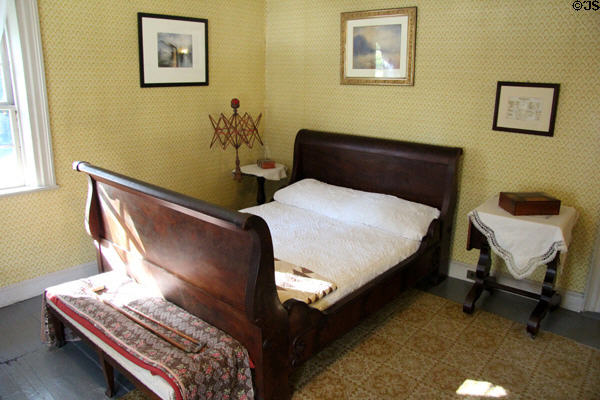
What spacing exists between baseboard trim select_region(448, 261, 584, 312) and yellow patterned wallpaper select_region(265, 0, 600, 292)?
Result: 5cm

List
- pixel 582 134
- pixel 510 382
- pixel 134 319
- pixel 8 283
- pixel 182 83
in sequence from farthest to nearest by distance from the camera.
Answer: pixel 182 83 < pixel 8 283 < pixel 582 134 < pixel 510 382 < pixel 134 319

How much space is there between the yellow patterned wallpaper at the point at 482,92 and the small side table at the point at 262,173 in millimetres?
579

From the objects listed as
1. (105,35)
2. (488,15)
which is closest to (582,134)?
Result: (488,15)

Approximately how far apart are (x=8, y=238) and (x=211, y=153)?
67.3 inches

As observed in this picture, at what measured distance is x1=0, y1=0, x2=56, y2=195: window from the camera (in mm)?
2984

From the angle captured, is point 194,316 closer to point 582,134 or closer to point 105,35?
point 105,35

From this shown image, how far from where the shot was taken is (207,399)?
199 cm

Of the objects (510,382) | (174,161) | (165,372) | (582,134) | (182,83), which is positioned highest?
(182,83)

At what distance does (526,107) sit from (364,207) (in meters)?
1.26

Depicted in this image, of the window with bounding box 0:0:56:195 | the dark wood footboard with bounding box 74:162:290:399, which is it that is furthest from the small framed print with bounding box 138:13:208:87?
Result: the dark wood footboard with bounding box 74:162:290:399

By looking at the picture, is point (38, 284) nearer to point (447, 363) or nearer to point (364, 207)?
point (364, 207)

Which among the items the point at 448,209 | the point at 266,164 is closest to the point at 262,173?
Result: the point at 266,164

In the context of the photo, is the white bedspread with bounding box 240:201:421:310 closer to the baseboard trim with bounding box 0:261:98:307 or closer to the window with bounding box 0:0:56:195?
the baseboard trim with bounding box 0:261:98:307

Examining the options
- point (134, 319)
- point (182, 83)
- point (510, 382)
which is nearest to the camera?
point (134, 319)
